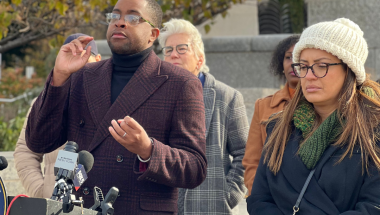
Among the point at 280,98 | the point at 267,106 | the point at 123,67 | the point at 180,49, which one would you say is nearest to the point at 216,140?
the point at 267,106

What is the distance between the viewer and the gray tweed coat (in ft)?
12.8

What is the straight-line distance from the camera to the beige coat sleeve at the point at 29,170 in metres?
3.88

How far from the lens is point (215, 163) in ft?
12.9

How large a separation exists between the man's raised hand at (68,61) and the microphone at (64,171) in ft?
2.72

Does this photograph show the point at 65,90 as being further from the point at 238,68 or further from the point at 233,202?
the point at 238,68

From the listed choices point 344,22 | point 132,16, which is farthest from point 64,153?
point 344,22

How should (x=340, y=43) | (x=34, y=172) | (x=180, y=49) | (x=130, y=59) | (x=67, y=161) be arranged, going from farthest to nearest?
1. (x=180, y=49)
2. (x=34, y=172)
3. (x=130, y=59)
4. (x=340, y=43)
5. (x=67, y=161)

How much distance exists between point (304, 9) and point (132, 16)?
7.77m

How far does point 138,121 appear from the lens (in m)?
2.79

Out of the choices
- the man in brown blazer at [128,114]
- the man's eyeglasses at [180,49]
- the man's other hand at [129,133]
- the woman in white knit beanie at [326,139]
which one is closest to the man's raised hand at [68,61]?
the man in brown blazer at [128,114]

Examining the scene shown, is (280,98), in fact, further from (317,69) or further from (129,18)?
(129,18)

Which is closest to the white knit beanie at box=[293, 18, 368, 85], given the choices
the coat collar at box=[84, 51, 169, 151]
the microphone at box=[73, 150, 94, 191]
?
the coat collar at box=[84, 51, 169, 151]

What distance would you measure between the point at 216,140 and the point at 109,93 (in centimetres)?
132

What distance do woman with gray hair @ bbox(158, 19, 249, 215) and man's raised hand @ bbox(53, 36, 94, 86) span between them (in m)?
1.45
